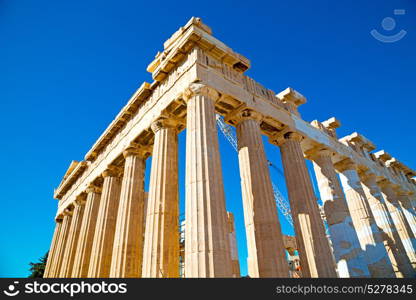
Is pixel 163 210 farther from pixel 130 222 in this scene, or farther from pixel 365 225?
pixel 365 225

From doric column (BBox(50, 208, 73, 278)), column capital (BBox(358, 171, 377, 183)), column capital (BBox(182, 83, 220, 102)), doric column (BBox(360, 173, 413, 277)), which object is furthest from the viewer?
column capital (BBox(358, 171, 377, 183))

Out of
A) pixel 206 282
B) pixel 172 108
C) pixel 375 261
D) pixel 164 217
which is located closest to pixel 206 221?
pixel 206 282

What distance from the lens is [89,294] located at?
7.72 m

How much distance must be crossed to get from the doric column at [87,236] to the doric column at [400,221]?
105 feet

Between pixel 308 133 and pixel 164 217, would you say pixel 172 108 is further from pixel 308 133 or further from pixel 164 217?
pixel 308 133

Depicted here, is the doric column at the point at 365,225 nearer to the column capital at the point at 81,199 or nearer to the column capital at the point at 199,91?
the column capital at the point at 199,91

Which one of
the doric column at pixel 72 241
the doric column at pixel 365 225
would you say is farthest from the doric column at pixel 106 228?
the doric column at pixel 365 225

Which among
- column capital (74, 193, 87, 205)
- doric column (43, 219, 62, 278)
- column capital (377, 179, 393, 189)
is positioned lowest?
doric column (43, 219, 62, 278)

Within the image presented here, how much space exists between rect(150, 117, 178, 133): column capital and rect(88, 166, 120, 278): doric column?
26.1 feet

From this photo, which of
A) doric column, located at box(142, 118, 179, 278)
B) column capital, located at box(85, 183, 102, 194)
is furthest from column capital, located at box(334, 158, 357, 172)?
column capital, located at box(85, 183, 102, 194)

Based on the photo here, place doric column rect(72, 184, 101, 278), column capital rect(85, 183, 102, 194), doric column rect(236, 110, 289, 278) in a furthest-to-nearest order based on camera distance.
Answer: column capital rect(85, 183, 102, 194)
doric column rect(72, 184, 101, 278)
doric column rect(236, 110, 289, 278)

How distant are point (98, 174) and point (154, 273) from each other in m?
14.9

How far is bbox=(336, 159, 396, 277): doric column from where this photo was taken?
22.2 m

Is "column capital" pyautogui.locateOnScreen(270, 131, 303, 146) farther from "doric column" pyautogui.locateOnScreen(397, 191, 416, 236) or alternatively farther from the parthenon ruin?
"doric column" pyautogui.locateOnScreen(397, 191, 416, 236)
